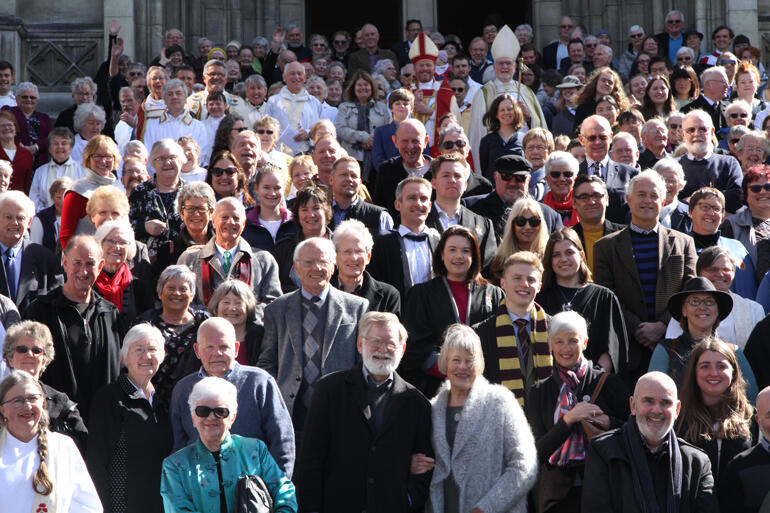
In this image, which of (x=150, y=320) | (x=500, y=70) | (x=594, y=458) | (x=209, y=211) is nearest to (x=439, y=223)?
(x=209, y=211)

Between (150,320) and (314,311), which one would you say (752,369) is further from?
(150,320)

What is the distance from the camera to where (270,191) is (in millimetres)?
9578

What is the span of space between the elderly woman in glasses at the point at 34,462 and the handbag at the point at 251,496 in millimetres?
737

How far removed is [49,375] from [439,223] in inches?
119

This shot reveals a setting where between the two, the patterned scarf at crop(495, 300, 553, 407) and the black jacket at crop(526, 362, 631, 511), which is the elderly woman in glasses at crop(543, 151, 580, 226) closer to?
the patterned scarf at crop(495, 300, 553, 407)

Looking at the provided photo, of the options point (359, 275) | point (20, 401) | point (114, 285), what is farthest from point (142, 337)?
point (359, 275)

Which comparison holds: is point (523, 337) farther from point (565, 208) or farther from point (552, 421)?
point (565, 208)

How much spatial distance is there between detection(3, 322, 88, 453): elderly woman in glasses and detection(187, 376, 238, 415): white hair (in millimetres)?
895

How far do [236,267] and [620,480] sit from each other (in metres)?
3.01

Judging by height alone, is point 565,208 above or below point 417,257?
above

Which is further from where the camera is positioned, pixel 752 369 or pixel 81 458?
pixel 752 369

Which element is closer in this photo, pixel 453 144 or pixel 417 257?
pixel 417 257

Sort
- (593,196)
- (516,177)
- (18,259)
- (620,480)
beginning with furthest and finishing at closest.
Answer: (516,177) < (593,196) < (18,259) < (620,480)

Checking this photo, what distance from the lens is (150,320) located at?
8062 mm
